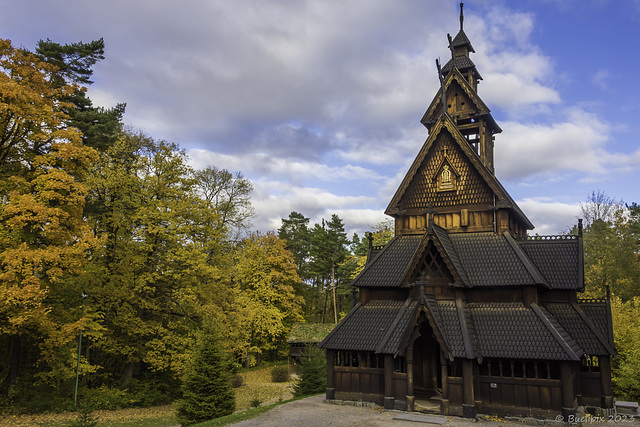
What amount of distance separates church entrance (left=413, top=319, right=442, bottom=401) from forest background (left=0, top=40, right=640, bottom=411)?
24.0ft

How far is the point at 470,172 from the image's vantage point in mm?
18672

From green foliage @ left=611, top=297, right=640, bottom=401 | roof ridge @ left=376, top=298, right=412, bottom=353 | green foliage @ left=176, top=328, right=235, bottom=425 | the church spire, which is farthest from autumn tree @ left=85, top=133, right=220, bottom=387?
green foliage @ left=611, top=297, right=640, bottom=401

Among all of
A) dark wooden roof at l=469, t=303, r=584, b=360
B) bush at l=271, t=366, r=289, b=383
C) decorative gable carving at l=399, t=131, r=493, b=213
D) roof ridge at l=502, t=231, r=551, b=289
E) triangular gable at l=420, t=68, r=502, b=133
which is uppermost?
triangular gable at l=420, t=68, r=502, b=133

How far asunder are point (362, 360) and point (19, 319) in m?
13.2

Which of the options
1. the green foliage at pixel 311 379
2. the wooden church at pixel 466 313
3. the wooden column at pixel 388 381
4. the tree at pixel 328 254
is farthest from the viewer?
the tree at pixel 328 254

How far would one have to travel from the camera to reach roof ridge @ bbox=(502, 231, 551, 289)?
50.8 ft

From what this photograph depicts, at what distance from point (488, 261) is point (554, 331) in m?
3.50

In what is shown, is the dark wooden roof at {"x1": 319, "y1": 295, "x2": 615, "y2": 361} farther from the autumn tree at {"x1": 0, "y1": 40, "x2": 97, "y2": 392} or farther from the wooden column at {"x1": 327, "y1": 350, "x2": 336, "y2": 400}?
the autumn tree at {"x1": 0, "y1": 40, "x2": 97, "y2": 392}

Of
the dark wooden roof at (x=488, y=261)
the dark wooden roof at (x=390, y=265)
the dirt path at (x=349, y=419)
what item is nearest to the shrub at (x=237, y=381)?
the dirt path at (x=349, y=419)

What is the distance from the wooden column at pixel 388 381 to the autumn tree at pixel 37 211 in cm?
1341

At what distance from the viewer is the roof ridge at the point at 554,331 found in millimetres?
13445

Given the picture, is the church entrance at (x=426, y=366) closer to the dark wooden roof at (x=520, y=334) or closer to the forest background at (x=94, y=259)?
the dark wooden roof at (x=520, y=334)

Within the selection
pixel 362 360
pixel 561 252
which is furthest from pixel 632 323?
pixel 362 360

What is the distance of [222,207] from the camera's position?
36844mm
